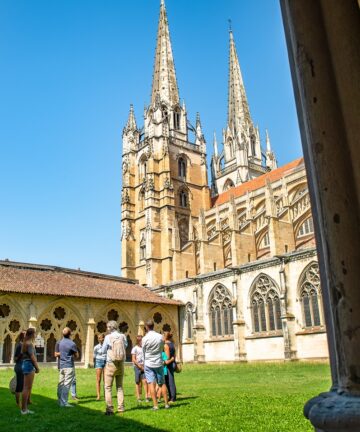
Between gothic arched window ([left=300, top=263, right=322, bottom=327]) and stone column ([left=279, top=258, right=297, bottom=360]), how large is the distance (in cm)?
80

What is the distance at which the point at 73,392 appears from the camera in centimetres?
984

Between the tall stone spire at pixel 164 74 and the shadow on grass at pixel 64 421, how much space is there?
150 feet

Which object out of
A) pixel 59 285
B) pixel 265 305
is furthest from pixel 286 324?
pixel 59 285

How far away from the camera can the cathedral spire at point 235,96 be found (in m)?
60.4

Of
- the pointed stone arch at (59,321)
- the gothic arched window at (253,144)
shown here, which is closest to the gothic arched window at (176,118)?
the gothic arched window at (253,144)

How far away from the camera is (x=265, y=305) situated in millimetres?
26109

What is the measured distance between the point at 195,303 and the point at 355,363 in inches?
1140

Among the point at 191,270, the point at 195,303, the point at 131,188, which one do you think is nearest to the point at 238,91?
the point at 131,188

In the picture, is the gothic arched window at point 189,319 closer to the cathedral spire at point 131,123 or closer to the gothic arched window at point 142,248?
the gothic arched window at point 142,248

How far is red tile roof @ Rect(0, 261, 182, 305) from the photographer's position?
24172 millimetres

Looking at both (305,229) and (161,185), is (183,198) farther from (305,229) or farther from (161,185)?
(305,229)

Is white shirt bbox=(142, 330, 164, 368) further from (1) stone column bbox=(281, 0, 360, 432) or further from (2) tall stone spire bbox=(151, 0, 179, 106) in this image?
(2) tall stone spire bbox=(151, 0, 179, 106)

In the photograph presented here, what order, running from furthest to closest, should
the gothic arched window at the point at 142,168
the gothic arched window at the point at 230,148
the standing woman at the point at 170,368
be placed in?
the gothic arched window at the point at 230,148 < the gothic arched window at the point at 142,168 < the standing woman at the point at 170,368

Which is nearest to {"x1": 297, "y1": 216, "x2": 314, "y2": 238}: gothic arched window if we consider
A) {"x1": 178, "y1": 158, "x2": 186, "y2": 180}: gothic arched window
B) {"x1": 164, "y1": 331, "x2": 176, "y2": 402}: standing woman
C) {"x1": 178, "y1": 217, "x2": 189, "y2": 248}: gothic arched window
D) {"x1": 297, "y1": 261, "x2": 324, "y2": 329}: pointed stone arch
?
{"x1": 297, "y1": 261, "x2": 324, "y2": 329}: pointed stone arch
